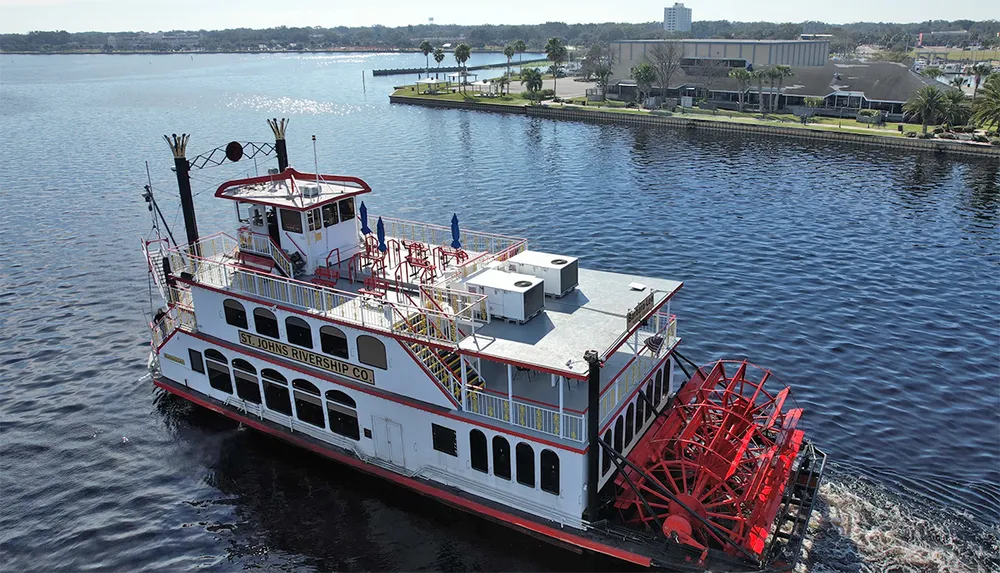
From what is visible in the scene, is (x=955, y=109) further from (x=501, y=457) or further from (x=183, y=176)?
(x=183, y=176)

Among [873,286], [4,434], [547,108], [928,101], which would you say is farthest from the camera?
[547,108]

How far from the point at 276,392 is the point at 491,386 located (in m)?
8.97

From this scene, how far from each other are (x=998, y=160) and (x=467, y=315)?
3188 inches

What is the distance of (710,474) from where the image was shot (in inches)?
818

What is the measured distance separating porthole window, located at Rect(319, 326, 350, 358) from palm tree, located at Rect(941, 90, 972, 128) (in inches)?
3694

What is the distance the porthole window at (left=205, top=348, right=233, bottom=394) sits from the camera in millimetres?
27269

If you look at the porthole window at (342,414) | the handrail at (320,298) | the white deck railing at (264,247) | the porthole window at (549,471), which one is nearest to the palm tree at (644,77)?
the white deck railing at (264,247)

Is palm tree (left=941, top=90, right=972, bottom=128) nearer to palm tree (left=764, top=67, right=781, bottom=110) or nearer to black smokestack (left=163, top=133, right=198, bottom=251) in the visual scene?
palm tree (left=764, top=67, right=781, bottom=110)

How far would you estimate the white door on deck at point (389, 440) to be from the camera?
23.0 metres

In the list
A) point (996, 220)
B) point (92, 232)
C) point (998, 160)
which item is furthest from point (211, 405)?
point (998, 160)

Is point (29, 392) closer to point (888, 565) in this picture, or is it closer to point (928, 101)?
point (888, 565)

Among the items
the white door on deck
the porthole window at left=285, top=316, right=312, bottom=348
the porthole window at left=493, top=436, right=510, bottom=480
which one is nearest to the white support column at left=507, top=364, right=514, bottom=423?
the porthole window at left=493, top=436, right=510, bottom=480

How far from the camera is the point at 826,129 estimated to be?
308 ft

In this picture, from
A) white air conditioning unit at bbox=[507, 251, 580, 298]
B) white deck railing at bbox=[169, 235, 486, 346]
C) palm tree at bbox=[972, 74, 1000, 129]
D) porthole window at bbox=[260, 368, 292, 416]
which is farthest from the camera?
palm tree at bbox=[972, 74, 1000, 129]
